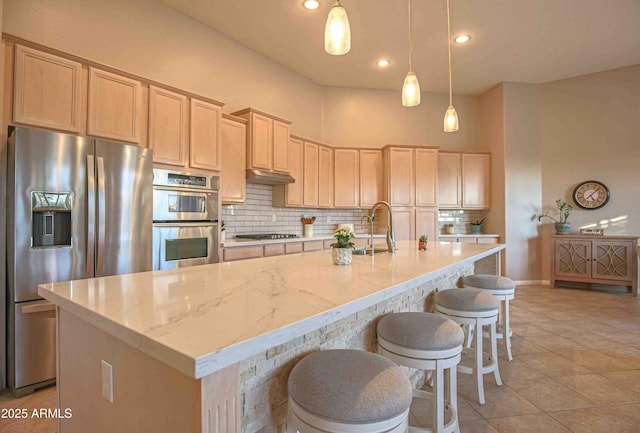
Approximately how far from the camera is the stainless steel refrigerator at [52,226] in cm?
214

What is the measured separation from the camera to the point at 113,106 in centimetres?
275

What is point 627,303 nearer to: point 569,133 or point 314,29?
point 569,133

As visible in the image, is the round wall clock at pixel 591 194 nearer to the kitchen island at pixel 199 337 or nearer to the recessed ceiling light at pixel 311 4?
the recessed ceiling light at pixel 311 4

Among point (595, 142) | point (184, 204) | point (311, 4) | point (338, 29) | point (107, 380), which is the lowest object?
point (107, 380)

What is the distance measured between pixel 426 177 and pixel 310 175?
6.74 ft

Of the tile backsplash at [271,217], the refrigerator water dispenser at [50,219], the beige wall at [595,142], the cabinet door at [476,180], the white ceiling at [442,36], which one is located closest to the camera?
the refrigerator water dispenser at [50,219]

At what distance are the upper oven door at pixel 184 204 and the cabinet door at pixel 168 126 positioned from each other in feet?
1.07

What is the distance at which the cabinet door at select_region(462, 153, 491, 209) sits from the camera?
19.6 feet

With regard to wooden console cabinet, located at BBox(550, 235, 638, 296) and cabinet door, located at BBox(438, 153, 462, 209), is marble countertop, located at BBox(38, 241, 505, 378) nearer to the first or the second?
cabinet door, located at BBox(438, 153, 462, 209)

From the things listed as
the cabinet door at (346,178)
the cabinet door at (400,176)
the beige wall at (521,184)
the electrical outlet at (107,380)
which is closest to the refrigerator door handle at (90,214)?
the electrical outlet at (107,380)

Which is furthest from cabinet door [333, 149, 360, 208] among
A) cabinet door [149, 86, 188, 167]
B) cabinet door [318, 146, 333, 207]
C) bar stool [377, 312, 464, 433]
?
bar stool [377, 312, 464, 433]

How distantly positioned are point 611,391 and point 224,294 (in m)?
2.68

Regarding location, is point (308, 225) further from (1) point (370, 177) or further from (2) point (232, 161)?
(2) point (232, 161)

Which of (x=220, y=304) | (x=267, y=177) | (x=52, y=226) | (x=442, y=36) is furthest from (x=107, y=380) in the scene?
(x=442, y=36)
